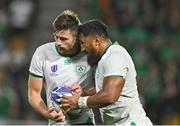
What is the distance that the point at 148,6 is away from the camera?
50.1 feet

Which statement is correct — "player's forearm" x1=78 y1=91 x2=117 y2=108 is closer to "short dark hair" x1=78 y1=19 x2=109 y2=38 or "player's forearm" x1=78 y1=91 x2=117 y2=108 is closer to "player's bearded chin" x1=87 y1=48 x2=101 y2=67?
"player's bearded chin" x1=87 y1=48 x2=101 y2=67

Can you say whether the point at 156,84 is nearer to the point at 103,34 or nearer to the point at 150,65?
the point at 150,65

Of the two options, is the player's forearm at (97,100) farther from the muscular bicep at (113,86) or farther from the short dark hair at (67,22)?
the short dark hair at (67,22)

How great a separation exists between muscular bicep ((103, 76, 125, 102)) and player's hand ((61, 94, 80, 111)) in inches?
17.4

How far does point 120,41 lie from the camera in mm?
14258

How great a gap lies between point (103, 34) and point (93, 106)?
0.74 metres

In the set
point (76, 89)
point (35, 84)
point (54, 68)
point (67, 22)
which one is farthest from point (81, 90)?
point (67, 22)

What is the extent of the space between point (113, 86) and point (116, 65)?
220mm

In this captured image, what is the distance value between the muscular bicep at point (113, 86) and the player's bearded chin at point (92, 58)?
41cm

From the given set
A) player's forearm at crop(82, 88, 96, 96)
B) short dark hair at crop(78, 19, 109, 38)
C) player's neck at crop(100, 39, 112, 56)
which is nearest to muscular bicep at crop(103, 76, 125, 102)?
player's neck at crop(100, 39, 112, 56)

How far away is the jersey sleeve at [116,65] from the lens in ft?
24.1

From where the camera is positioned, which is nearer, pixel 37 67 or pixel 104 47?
pixel 104 47

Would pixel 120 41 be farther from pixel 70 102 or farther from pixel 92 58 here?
pixel 70 102

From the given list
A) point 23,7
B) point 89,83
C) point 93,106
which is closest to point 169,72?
point 23,7
